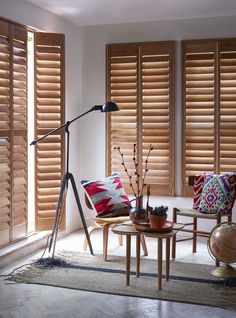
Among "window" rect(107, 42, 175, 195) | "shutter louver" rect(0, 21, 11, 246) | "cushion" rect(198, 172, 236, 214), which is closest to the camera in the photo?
"shutter louver" rect(0, 21, 11, 246)

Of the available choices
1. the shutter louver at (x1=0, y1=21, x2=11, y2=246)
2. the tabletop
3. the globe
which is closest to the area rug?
the globe

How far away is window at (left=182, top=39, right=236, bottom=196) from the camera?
5594 millimetres

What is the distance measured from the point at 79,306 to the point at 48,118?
2.35m

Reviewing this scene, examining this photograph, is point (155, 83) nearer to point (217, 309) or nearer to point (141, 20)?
point (141, 20)

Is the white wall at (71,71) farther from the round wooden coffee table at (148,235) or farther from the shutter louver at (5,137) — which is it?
the round wooden coffee table at (148,235)

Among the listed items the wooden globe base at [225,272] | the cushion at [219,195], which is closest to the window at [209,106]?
the cushion at [219,195]

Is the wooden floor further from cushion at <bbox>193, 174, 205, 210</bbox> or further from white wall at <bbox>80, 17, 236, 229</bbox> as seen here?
white wall at <bbox>80, 17, 236, 229</bbox>

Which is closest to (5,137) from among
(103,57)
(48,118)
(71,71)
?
(48,118)

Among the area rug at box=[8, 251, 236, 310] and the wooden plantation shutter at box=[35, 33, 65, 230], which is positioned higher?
the wooden plantation shutter at box=[35, 33, 65, 230]

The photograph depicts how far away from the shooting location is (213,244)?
13.7 ft

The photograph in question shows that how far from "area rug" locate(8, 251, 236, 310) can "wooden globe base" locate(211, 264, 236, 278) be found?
6cm

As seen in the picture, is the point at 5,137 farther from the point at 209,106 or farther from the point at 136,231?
the point at 209,106

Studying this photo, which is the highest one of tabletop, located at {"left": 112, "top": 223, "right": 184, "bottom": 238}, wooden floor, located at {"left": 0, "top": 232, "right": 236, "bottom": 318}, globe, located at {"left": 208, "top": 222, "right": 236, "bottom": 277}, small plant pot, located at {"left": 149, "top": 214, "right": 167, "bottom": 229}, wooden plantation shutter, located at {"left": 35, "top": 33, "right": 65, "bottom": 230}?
wooden plantation shutter, located at {"left": 35, "top": 33, "right": 65, "bottom": 230}

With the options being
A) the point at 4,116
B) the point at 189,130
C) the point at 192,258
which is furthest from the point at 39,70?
the point at 192,258
